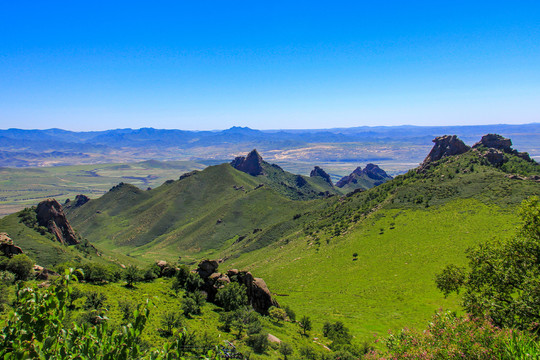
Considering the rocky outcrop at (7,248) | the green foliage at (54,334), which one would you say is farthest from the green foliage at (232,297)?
the green foliage at (54,334)

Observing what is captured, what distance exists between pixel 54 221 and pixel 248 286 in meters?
87.5

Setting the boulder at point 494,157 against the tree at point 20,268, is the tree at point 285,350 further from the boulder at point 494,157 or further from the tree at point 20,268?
the boulder at point 494,157

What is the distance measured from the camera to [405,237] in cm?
8144

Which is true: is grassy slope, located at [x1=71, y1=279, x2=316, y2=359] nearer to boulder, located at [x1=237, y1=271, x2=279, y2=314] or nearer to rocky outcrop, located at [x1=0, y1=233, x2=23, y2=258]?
boulder, located at [x1=237, y1=271, x2=279, y2=314]

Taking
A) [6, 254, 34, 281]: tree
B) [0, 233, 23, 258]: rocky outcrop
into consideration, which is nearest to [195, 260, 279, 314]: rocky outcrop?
[6, 254, 34, 281]: tree

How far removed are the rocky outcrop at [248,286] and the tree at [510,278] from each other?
99.6 feet

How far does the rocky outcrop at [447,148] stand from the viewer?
435ft

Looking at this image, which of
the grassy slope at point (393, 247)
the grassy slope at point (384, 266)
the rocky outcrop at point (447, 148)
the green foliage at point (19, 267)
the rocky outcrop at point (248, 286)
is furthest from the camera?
the rocky outcrop at point (447, 148)

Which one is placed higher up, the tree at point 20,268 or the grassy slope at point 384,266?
the tree at point 20,268

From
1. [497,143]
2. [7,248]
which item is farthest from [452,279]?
[497,143]

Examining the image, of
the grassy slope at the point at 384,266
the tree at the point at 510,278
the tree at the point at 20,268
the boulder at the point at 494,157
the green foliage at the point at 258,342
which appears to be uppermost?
the boulder at the point at 494,157

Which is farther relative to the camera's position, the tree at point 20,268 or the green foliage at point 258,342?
the tree at point 20,268

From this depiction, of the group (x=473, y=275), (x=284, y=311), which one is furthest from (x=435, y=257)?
(x=473, y=275)

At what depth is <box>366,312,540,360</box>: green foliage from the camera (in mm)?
13523
